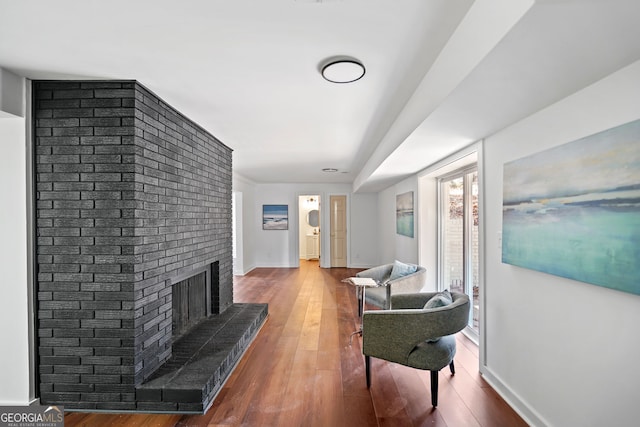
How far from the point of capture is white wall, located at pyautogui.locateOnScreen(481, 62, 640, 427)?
4.92ft

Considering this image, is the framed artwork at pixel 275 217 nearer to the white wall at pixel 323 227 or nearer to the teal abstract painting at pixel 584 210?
the white wall at pixel 323 227

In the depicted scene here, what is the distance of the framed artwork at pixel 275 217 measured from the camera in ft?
28.4

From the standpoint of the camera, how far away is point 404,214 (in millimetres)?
5820

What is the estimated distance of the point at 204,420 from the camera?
2207 millimetres

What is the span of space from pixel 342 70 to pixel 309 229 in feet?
30.3

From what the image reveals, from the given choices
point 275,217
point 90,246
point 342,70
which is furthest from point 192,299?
point 275,217

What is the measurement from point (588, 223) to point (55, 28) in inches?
108

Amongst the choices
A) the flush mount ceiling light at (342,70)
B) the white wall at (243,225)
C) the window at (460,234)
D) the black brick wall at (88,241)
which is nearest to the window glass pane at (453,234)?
the window at (460,234)

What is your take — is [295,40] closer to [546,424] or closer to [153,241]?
[153,241]

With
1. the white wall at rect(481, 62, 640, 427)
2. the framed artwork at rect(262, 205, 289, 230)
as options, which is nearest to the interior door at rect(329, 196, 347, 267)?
the framed artwork at rect(262, 205, 289, 230)

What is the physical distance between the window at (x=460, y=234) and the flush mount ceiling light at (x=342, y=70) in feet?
6.98

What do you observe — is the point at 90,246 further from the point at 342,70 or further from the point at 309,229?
the point at 309,229

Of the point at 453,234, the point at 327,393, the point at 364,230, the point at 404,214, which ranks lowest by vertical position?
the point at 327,393

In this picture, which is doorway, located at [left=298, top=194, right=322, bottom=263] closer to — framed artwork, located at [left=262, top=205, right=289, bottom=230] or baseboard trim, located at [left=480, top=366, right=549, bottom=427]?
framed artwork, located at [left=262, top=205, right=289, bottom=230]
